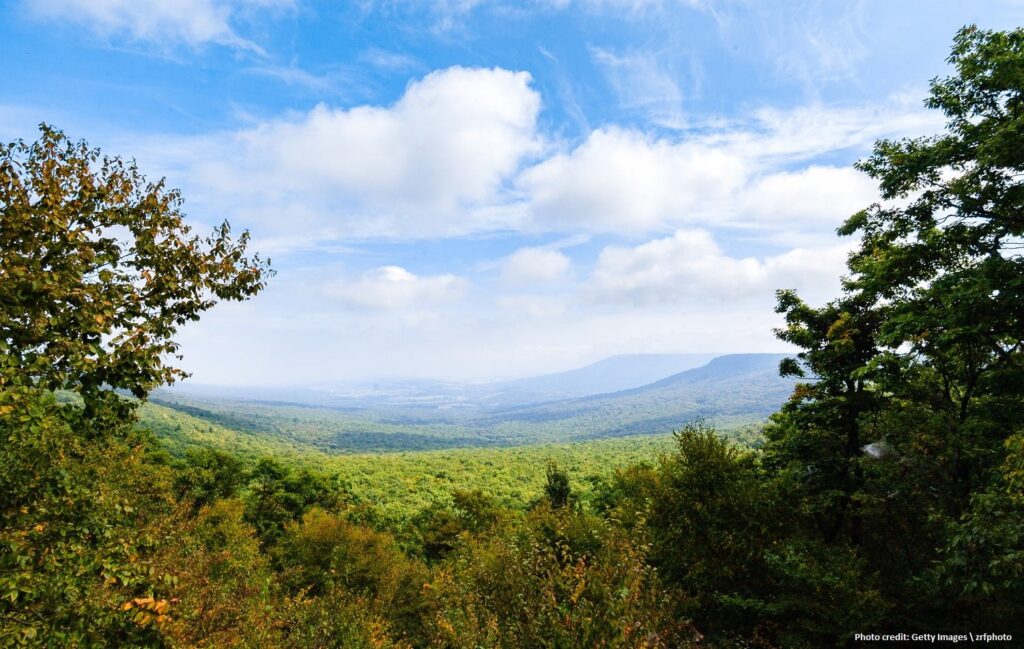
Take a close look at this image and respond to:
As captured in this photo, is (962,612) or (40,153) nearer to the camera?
(40,153)

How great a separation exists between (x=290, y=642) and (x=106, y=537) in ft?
30.8

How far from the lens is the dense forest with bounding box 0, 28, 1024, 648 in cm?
571

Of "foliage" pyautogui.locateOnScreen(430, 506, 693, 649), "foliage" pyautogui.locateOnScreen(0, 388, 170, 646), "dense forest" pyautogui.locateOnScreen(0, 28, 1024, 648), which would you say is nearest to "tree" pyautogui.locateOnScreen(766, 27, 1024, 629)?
"dense forest" pyautogui.locateOnScreen(0, 28, 1024, 648)

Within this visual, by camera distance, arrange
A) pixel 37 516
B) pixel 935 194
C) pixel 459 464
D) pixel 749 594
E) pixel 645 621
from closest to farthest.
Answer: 1. pixel 37 516
2. pixel 645 621
3. pixel 935 194
4. pixel 749 594
5. pixel 459 464

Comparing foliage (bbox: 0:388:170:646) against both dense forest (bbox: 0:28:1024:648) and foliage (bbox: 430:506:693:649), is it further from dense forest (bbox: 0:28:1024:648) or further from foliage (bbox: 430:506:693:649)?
foliage (bbox: 430:506:693:649)

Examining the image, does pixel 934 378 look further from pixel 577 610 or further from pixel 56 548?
pixel 56 548

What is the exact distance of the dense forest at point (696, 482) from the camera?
18.7ft

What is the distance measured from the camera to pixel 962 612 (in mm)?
14320

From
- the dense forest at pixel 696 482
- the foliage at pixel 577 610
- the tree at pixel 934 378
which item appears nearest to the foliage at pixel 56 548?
the dense forest at pixel 696 482

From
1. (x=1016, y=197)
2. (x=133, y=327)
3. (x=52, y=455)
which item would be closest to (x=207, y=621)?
(x=52, y=455)

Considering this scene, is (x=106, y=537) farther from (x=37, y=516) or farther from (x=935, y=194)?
(x=935, y=194)

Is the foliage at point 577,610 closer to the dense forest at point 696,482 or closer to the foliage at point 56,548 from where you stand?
the dense forest at point 696,482

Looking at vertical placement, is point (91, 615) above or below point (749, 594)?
above

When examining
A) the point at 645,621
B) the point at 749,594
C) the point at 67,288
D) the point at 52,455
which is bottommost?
the point at 749,594
